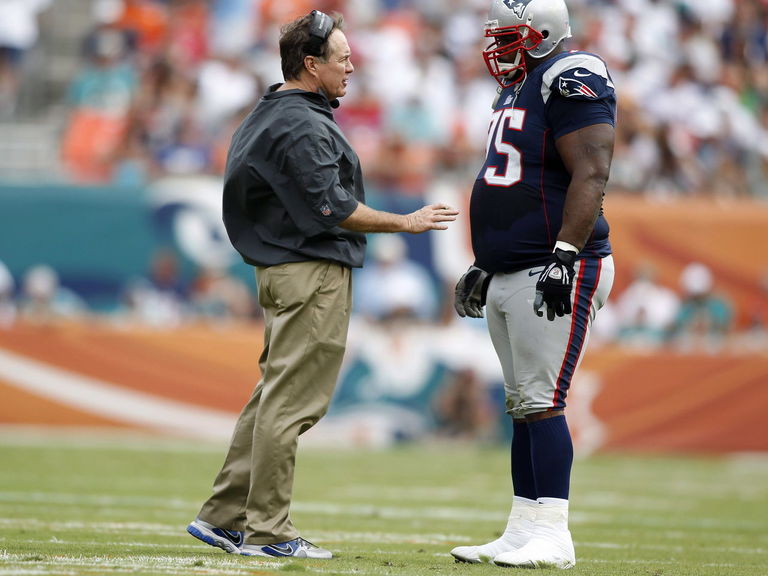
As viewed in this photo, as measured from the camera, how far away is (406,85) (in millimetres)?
15820

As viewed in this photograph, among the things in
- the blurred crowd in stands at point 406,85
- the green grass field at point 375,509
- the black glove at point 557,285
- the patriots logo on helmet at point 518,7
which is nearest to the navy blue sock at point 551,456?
the green grass field at point 375,509

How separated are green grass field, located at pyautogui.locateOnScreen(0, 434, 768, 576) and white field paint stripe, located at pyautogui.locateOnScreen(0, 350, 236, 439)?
1.52 feet

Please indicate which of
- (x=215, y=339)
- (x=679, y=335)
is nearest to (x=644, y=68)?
(x=679, y=335)

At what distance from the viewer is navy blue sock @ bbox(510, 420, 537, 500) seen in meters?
5.09

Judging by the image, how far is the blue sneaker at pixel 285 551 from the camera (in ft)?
15.9

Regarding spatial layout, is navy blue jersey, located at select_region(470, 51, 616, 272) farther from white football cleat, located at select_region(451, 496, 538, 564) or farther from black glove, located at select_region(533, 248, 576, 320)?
white football cleat, located at select_region(451, 496, 538, 564)

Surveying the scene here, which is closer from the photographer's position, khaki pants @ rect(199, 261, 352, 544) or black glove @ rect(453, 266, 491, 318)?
khaki pants @ rect(199, 261, 352, 544)

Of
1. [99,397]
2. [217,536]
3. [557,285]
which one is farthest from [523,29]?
[99,397]

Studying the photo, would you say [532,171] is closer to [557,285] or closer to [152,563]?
[557,285]

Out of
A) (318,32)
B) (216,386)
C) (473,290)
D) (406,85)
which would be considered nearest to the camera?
(318,32)

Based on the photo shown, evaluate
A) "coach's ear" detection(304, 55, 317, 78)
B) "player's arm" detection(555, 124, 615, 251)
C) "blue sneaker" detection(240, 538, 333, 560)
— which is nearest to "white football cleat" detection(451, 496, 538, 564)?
"blue sneaker" detection(240, 538, 333, 560)

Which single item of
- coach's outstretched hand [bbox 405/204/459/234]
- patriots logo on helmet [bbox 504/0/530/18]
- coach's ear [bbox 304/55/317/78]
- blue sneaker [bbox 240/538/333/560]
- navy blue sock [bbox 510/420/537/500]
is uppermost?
patriots logo on helmet [bbox 504/0/530/18]

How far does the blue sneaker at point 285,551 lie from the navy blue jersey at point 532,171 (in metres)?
1.29

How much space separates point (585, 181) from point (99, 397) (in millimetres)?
8911
